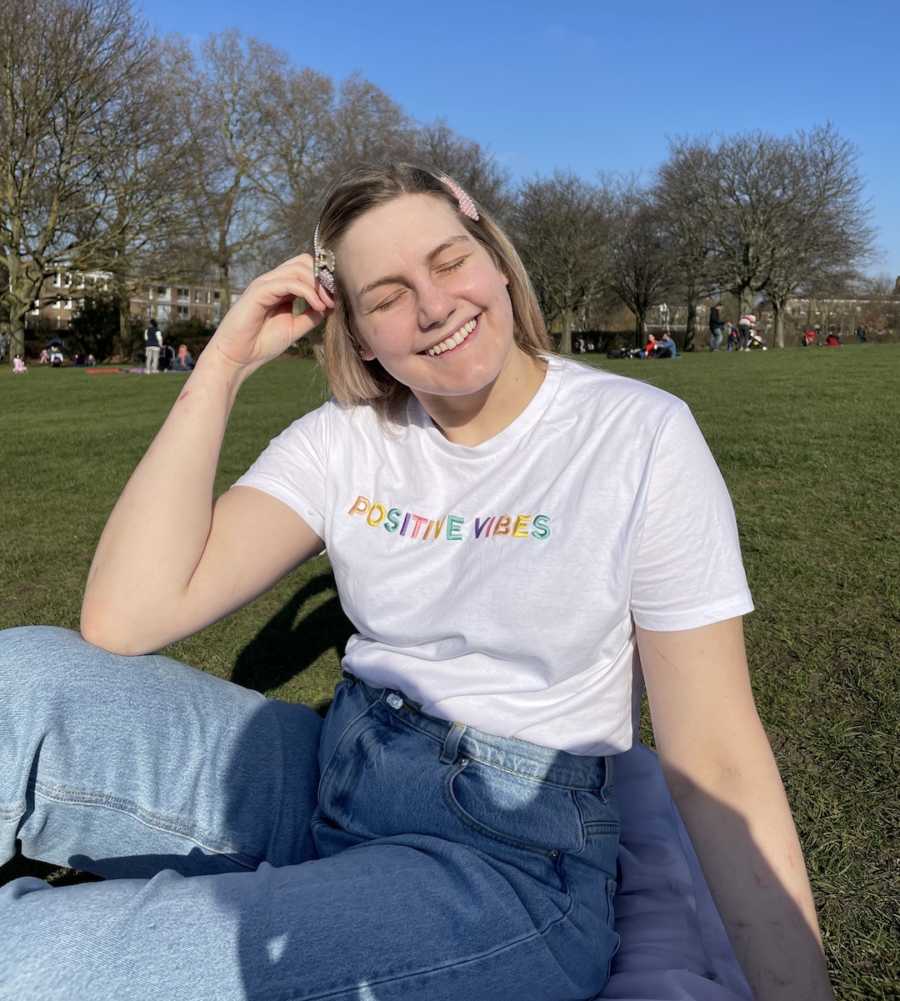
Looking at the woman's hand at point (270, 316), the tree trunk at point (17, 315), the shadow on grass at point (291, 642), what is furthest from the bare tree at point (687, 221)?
the woman's hand at point (270, 316)

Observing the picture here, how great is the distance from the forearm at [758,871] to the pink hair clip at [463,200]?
1.39 m

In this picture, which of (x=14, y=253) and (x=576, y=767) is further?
(x=14, y=253)

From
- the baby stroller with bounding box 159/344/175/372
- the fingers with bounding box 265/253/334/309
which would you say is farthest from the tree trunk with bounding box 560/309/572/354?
the fingers with bounding box 265/253/334/309

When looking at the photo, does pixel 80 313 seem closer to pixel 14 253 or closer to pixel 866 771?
pixel 14 253

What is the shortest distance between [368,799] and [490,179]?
4684cm

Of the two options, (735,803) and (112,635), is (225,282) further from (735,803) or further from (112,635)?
(735,803)

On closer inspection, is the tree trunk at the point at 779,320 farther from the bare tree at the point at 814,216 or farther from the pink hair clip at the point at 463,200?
the pink hair clip at the point at 463,200

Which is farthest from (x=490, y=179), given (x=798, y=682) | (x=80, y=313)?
(x=798, y=682)

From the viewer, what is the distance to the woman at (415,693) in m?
1.54

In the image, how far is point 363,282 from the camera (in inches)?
86.0

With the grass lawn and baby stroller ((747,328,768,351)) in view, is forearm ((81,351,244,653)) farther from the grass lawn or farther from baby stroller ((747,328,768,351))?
baby stroller ((747,328,768,351))

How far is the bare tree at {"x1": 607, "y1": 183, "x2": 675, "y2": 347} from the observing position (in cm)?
4747

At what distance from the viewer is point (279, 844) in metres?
1.96

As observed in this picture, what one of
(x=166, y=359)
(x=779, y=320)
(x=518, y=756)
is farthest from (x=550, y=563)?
(x=779, y=320)
